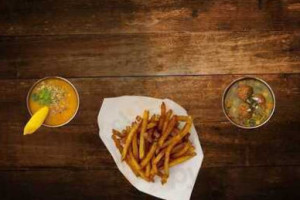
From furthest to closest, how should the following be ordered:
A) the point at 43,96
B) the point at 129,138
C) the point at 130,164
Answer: the point at 43,96, the point at 130,164, the point at 129,138

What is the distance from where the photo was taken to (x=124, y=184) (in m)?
2.70

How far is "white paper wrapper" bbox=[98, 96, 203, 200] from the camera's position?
2.63 m

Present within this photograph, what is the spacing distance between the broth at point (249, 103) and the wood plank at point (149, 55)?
0.36 feet

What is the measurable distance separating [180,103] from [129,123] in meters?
0.34

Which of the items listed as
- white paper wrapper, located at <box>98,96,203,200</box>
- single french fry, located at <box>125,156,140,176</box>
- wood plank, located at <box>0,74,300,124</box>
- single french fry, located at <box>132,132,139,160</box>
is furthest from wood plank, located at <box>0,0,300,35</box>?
single french fry, located at <box>125,156,140,176</box>

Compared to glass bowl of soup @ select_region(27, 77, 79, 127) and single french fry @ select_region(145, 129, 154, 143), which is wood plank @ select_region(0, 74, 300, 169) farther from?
single french fry @ select_region(145, 129, 154, 143)

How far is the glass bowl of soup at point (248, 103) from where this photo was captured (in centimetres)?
262

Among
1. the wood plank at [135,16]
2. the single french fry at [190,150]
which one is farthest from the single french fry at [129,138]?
the wood plank at [135,16]

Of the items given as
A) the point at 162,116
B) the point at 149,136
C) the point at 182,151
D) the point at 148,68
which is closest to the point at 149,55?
the point at 148,68

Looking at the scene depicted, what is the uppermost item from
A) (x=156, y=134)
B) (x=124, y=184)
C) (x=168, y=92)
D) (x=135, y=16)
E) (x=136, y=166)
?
(x=135, y=16)

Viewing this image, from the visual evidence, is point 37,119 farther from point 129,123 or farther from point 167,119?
point 167,119

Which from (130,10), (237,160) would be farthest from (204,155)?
(130,10)

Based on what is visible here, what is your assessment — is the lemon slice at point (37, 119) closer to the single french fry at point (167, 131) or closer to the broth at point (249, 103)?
the single french fry at point (167, 131)

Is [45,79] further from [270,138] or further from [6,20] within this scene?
[270,138]
